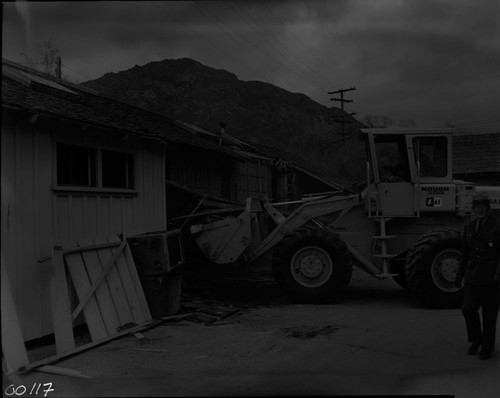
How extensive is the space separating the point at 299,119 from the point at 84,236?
3236 mm

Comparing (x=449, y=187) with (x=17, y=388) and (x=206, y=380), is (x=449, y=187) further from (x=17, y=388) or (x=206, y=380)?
(x=17, y=388)

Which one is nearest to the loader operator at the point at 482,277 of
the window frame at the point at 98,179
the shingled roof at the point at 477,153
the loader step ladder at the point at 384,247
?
the shingled roof at the point at 477,153

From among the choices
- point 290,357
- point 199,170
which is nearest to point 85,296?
point 199,170

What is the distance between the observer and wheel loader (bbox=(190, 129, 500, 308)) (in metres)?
6.83

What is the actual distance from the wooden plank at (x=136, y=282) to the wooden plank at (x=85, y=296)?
0.69 m

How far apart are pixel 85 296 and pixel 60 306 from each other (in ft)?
1.03

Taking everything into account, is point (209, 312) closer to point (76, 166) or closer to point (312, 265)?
point (312, 265)

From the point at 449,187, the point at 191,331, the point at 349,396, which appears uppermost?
the point at 449,187

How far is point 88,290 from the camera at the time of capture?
5.26m

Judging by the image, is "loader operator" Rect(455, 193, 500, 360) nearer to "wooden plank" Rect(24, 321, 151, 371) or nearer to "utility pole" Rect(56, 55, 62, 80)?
"wooden plank" Rect(24, 321, 151, 371)

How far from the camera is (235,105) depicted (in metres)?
2.81

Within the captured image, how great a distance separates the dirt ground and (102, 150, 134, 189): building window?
183 centimetres

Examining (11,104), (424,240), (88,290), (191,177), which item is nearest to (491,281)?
(424,240)

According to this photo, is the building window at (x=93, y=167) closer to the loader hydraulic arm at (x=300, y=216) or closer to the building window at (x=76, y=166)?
the building window at (x=76, y=166)
